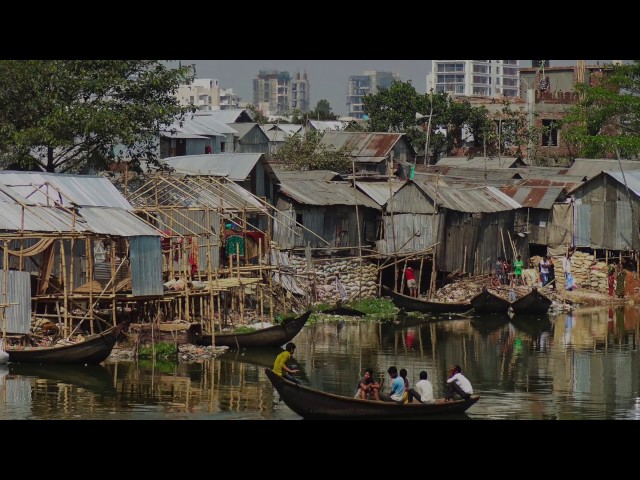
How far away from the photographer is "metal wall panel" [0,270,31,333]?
24.0 metres

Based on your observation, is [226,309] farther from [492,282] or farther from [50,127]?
[492,282]

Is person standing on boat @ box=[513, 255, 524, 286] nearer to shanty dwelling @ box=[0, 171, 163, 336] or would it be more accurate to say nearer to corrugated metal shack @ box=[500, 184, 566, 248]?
corrugated metal shack @ box=[500, 184, 566, 248]

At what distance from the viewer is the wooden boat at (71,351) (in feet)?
77.3

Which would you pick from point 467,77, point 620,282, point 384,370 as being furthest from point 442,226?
point 467,77

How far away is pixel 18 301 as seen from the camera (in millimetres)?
24031

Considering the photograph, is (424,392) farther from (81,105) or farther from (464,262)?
(464,262)

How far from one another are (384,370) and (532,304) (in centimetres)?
892

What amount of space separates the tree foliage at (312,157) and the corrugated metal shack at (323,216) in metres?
6.81

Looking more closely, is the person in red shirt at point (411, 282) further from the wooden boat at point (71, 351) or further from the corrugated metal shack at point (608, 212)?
the wooden boat at point (71, 351)

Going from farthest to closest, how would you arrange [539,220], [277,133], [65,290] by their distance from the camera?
1. [277,133]
2. [539,220]
3. [65,290]

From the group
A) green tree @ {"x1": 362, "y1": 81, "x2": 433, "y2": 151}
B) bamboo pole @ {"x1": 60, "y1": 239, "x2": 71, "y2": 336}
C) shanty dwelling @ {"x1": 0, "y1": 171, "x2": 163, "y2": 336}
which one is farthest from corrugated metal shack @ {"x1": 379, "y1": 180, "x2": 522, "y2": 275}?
green tree @ {"x1": 362, "y1": 81, "x2": 433, "y2": 151}
